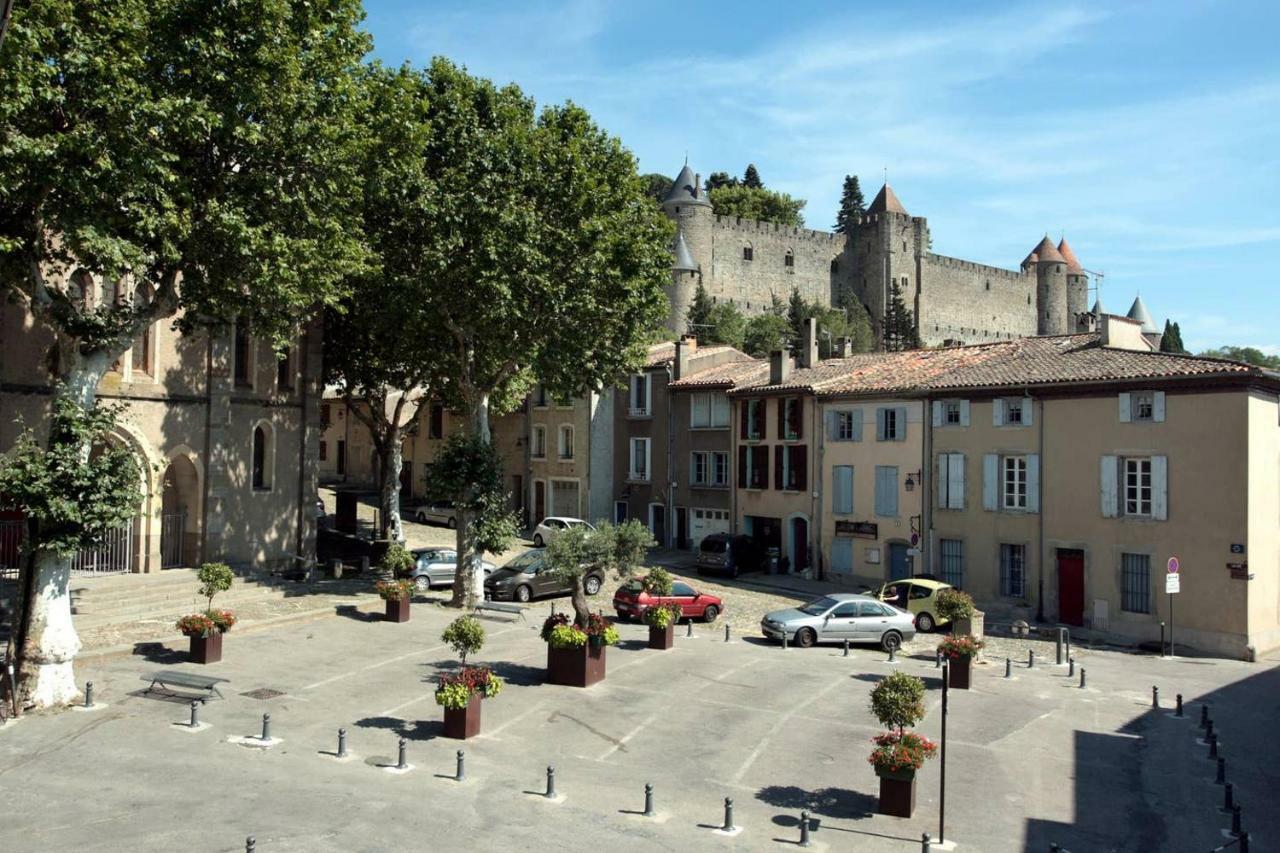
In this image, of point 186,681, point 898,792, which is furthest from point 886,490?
point 186,681

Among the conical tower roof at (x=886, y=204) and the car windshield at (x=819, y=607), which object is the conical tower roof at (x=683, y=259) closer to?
the conical tower roof at (x=886, y=204)

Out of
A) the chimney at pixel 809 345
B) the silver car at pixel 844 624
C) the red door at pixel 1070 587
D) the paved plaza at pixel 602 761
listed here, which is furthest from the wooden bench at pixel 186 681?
the chimney at pixel 809 345

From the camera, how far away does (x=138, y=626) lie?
23234 mm

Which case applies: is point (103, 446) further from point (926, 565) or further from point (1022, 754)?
point (926, 565)

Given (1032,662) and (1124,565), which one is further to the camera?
(1124,565)

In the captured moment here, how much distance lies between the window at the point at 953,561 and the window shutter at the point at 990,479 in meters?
1.73

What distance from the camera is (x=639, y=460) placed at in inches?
1842

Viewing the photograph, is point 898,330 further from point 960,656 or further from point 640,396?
point 960,656

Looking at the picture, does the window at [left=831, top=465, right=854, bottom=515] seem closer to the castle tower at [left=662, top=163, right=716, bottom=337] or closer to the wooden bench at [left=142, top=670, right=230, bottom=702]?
the wooden bench at [left=142, top=670, right=230, bottom=702]

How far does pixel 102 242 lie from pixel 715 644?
16.2 meters

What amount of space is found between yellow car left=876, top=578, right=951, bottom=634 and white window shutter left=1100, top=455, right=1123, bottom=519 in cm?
576

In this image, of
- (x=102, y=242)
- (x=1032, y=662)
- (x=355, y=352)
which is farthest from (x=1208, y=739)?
(x=355, y=352)

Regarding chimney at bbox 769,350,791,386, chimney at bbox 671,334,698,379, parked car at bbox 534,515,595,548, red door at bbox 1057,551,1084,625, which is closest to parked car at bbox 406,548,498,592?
parked car at bbox 534,515,595,548

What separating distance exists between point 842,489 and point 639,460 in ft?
36.1
